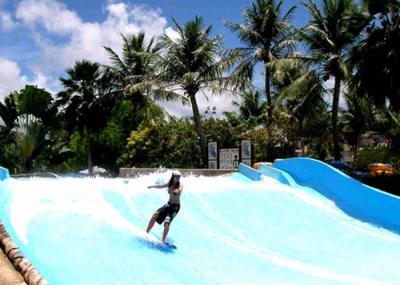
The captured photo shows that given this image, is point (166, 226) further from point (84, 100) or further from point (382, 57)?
point (84, 100)

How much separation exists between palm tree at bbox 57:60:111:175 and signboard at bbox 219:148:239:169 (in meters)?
12.3

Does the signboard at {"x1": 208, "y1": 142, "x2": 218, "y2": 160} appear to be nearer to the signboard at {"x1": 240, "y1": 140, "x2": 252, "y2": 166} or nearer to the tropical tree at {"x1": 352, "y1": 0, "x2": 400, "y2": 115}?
the signboard at {"x1": 240, "y1": 140, "x2": 252, "y2": 166}

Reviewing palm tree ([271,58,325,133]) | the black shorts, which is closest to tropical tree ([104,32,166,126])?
palm tree ([271,58,325,133])

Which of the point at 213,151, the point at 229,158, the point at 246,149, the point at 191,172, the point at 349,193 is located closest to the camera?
the point at 349,193

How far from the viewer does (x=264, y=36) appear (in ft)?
91.4

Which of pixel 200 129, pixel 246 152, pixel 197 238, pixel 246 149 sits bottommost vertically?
pixel 197 238

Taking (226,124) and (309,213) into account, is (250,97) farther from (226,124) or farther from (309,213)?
(309,213)

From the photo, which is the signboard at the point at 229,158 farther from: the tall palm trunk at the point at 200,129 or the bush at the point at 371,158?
the bush at the point at 371,158

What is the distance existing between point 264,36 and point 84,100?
11507mm

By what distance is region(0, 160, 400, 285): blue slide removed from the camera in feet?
23.2

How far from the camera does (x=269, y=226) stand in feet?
33.7

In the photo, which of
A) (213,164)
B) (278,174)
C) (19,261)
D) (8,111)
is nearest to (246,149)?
(213,164)

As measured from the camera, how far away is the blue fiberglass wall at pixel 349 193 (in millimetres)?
11086

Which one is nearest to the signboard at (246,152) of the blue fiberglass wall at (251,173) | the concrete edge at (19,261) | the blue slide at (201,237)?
the blue fiberglass wall at (251,173)
